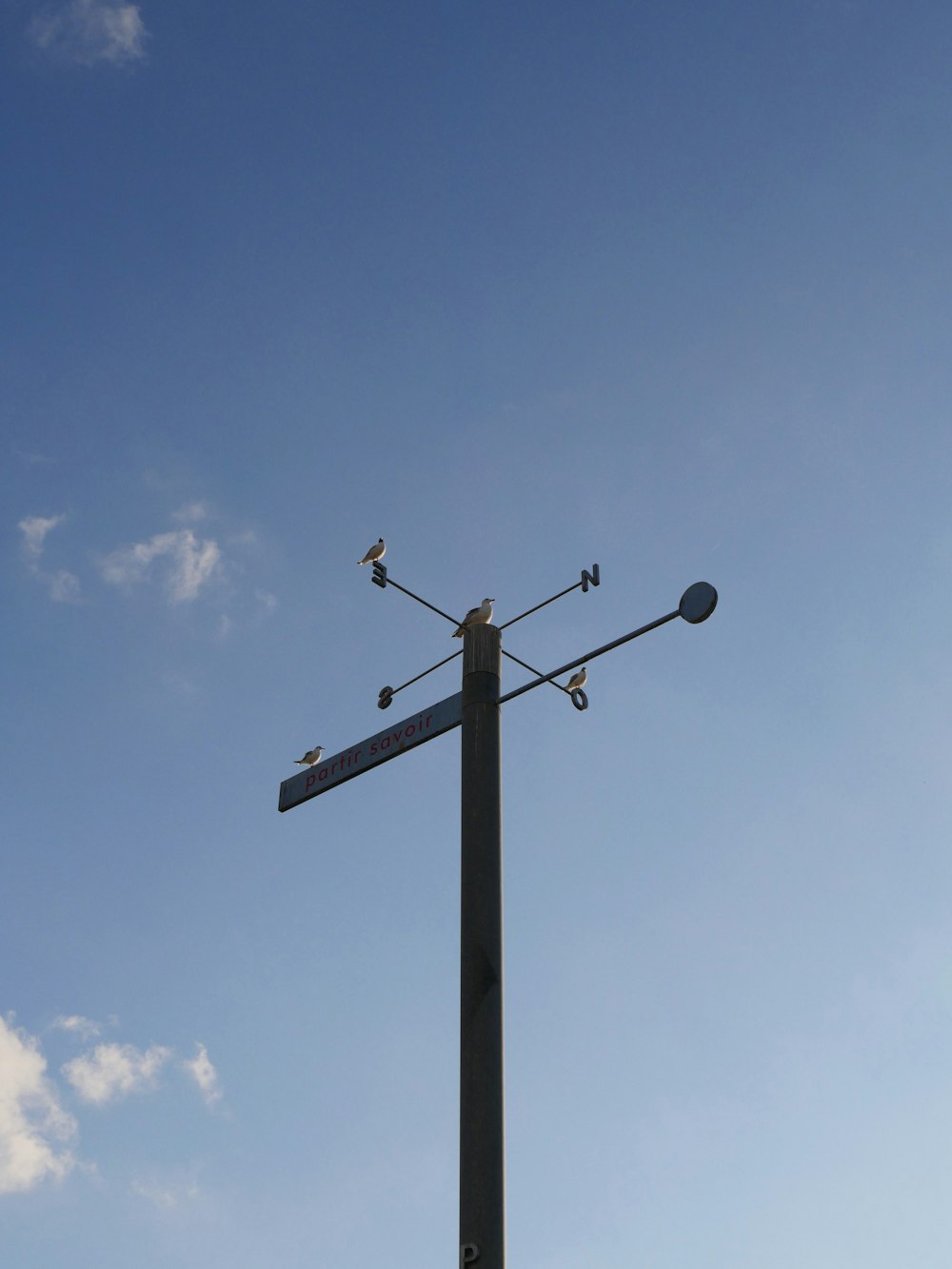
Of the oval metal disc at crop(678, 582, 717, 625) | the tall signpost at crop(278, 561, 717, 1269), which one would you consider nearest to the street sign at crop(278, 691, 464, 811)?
the tall signpost at crop(278, 561, 717, 1269)

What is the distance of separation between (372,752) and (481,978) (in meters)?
1.91

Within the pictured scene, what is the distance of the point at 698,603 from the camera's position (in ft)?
23.0

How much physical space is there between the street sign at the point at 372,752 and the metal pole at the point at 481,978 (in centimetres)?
20

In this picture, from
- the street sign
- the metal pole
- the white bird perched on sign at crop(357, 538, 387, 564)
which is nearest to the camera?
the metal pole

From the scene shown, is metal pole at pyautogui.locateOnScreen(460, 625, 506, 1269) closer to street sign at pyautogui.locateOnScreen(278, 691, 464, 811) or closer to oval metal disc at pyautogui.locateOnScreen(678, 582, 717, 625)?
street sign at pyautogui.locateOnScreen(278, 691, 464, 811)

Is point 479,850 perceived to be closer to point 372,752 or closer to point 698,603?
point 372,752

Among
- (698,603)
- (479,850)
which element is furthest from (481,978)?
(698,603)

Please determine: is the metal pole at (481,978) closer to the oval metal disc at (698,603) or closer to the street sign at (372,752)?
the street sign at (372,752)

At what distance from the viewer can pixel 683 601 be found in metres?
7.07

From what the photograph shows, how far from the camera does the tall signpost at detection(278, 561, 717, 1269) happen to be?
5.35 meters

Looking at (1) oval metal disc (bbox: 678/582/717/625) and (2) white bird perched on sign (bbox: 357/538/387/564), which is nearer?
(1) oval metal disc (bbox: 678/582/717/625)

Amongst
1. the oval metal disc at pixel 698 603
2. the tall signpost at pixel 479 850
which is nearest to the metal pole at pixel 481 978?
the tall signpost at pixel 479 850

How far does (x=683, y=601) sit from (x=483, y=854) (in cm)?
188

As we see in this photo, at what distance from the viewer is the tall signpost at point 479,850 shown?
17.6 ft
